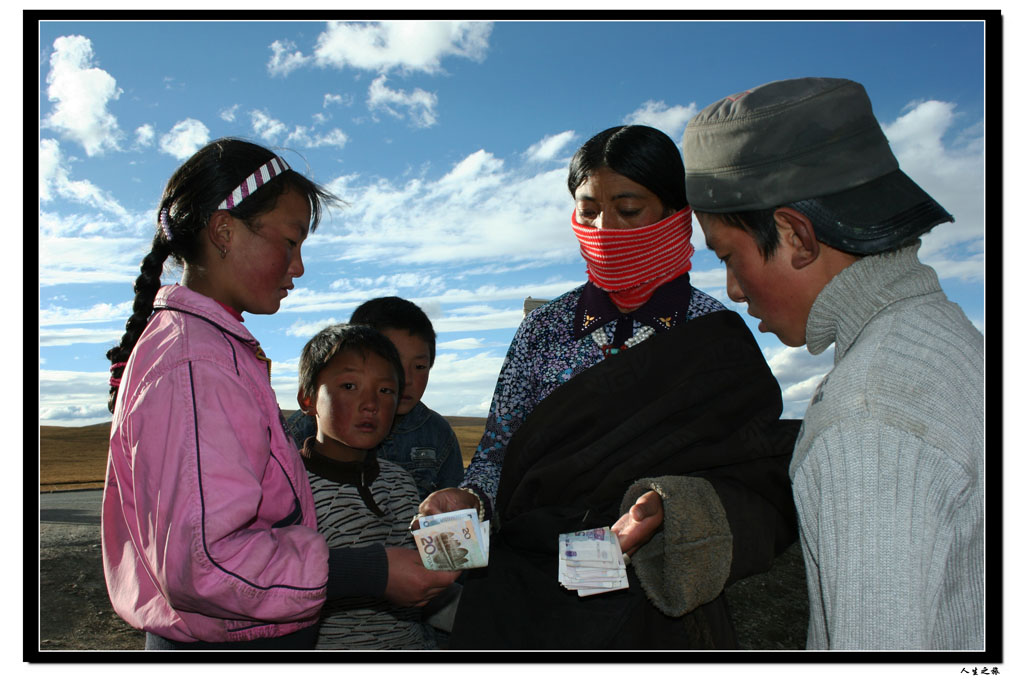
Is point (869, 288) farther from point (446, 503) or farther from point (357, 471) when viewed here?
point (357, 471)

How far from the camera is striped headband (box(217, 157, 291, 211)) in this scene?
2.01 meters

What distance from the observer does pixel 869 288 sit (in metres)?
1.36

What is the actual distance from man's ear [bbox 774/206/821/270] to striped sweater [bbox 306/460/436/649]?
1.82m

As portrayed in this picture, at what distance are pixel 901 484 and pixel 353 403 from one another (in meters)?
2.14

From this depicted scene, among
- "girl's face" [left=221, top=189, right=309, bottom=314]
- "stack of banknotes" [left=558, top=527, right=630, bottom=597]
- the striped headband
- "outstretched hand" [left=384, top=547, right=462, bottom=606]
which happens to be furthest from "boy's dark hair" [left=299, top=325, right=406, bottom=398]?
"stack of banknotes" [left=558, top=527, right=630, bottom=597]

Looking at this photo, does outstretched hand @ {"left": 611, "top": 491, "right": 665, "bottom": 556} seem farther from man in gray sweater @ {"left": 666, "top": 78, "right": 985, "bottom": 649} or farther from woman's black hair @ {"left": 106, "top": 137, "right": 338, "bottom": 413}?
woman's black hair @ {"left": 106, "top": 137, "right": 338, "bottom": 413}

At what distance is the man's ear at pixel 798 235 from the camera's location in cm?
143

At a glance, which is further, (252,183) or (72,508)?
(72,508)

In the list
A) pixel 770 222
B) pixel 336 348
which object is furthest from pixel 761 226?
pixel 336 348

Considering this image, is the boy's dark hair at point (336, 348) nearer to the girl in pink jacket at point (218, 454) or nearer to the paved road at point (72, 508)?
the girl in pink jacket at point (218, 454)

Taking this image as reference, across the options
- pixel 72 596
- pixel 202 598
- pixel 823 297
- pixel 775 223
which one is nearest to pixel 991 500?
pixel 823 297

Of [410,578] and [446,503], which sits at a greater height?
[446,503]

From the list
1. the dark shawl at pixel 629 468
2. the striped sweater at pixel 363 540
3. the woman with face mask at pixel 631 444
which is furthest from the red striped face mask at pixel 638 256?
the striped sweater at pixel 363 540

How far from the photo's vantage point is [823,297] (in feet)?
4.66
